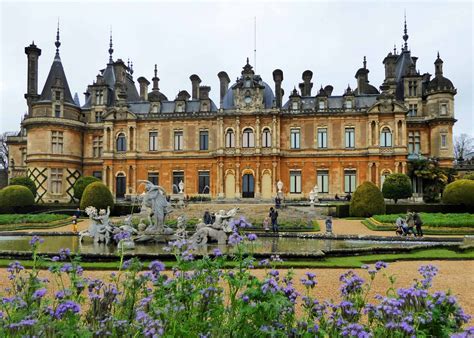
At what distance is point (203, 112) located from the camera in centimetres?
3834

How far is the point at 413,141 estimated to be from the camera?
126ft

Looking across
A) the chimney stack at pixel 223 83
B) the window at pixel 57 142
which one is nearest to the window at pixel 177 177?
the chimney stack at pixel 223 83

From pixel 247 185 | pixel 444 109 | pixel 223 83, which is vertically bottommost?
pixel 247 185

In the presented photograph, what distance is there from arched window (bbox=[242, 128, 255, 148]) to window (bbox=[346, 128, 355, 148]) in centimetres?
837

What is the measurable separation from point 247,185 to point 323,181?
681cm

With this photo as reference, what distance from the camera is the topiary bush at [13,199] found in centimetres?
2850

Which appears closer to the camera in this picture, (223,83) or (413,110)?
(413,110)

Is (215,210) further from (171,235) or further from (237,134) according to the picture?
(171,235)

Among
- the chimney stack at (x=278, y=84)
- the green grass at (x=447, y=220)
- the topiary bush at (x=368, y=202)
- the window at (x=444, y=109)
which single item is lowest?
the green grass at (x=447, y=220)

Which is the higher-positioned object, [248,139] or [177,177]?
[248,139]

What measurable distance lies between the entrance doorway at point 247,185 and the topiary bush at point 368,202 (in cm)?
1161

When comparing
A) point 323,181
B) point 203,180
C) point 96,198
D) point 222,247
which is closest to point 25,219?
point 96,198

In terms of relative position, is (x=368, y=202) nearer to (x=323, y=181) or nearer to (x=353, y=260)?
(x=323, y=181)

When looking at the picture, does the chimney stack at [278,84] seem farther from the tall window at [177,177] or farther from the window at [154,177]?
the window at [154,177]
